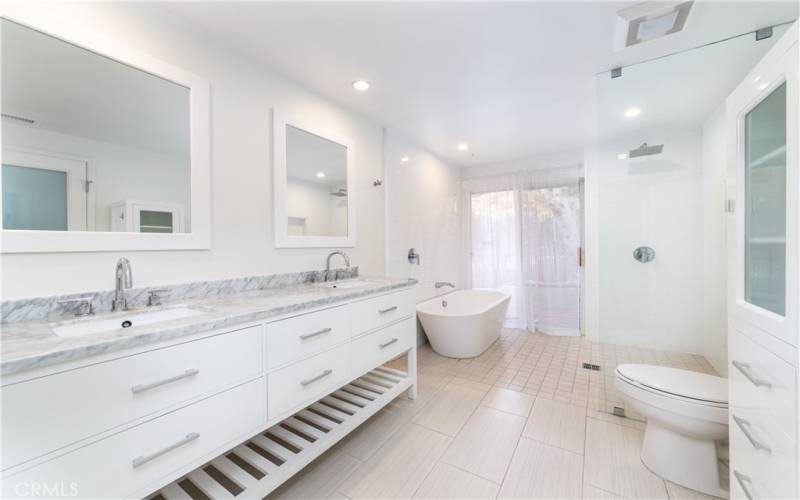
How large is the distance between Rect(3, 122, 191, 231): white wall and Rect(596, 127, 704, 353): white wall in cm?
347

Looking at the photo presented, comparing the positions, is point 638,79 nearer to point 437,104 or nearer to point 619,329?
point 437,104

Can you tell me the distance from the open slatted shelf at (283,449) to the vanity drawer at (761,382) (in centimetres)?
166

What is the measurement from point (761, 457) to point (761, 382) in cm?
24

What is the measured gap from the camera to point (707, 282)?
8.66 ft

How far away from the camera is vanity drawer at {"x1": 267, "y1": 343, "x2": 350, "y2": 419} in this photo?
126 cm

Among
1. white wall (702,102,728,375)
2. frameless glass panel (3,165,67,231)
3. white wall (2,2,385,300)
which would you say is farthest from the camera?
white wall (702,102,728,375)

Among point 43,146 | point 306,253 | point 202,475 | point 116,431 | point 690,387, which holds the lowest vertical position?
point 202,475

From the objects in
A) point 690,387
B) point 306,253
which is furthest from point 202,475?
point 690,387

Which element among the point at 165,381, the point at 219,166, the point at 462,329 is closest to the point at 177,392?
the point at 165,381

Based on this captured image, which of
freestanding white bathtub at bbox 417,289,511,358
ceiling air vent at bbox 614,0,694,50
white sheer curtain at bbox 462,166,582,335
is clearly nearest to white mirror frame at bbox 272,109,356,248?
freestanding white bathtub at bbox 417,289,511,358

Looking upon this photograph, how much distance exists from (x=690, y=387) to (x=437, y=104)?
245cm

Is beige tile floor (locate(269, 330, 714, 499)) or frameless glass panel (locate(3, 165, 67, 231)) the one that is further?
beige tile floor (locate(269, 330, 714, 499))

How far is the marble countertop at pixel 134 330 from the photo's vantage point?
737 mm

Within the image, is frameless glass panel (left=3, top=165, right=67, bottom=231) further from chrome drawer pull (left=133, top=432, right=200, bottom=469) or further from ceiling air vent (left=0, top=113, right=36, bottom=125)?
chrome drawer pull (left=133, top=432, right=200, bottom=469)
